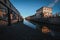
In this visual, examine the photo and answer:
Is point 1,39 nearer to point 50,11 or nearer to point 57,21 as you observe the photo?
point 57,21

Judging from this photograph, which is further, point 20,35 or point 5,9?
point 5,9

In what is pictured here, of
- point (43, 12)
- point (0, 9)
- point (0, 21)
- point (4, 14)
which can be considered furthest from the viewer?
point (43, 12)

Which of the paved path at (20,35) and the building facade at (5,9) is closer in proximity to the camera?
the paved path at (20,35)

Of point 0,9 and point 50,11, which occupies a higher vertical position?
point 50,11

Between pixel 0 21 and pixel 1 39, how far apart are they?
19.0 feet

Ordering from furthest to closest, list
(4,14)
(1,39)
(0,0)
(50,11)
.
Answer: (50,11) → (4,14) → (0,0) → (1,39)

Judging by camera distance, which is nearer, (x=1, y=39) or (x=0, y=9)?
(x=1, y=39)

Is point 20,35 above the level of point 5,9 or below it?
below

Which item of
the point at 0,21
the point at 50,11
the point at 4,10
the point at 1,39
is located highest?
the point at 50,11

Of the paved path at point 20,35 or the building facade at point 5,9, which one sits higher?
the building facade at point 5,9

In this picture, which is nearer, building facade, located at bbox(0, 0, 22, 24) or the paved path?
the paved path

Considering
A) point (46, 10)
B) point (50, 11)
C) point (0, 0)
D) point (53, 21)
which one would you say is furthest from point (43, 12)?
point (0, 0)

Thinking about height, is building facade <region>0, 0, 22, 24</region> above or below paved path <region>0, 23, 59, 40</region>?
above

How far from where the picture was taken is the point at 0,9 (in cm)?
970
